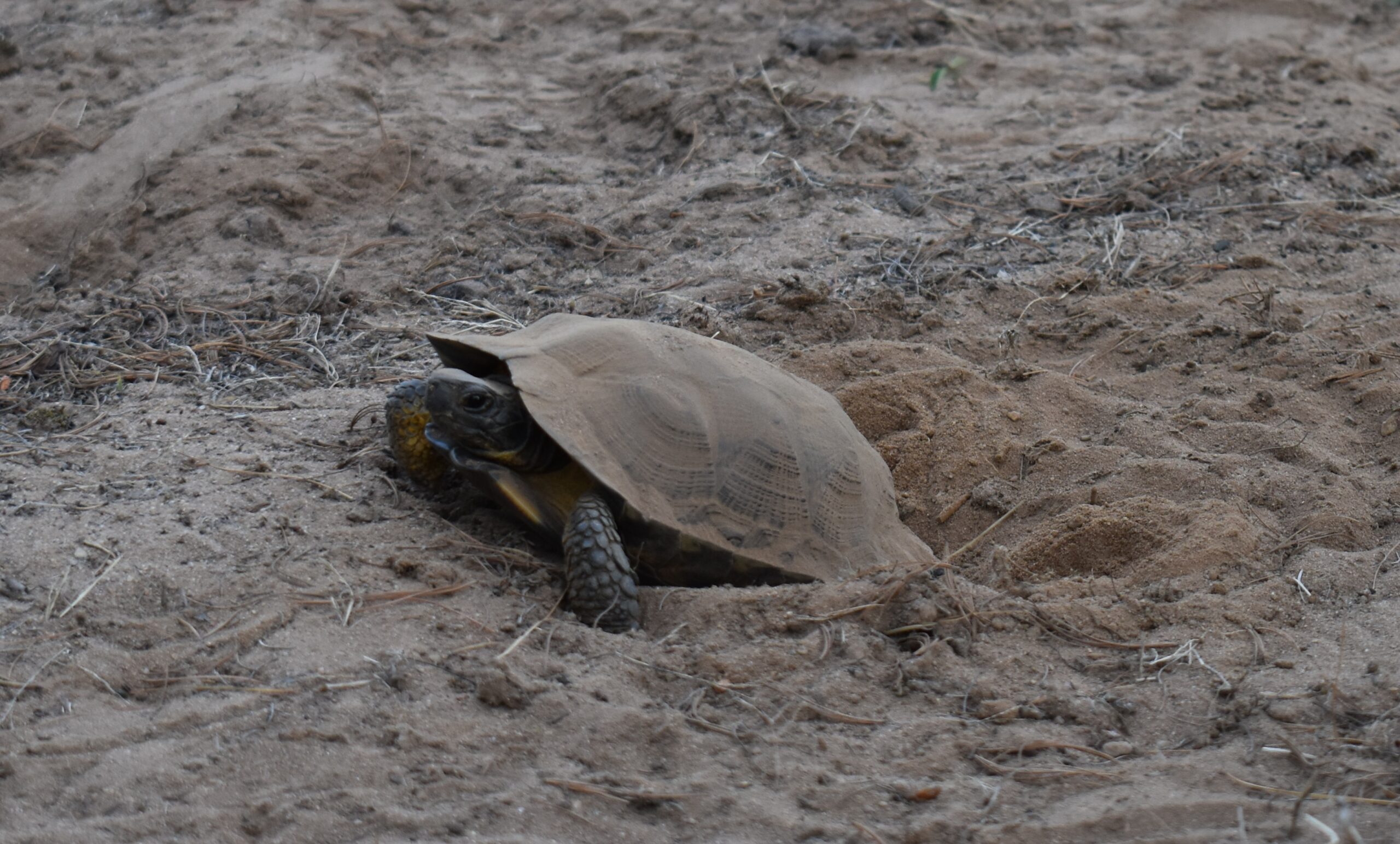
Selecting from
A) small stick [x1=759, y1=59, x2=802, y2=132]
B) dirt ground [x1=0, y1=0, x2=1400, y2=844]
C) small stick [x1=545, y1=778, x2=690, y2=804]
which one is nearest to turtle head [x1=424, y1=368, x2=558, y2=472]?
dirt ground [x1=0, y1=0, x2=1400, y2=844]

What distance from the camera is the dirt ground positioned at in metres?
2.34

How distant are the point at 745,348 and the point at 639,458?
1493mm

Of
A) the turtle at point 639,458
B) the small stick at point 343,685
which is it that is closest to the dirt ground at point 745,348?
the small stick at point 343,685

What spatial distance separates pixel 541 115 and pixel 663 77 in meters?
0.75

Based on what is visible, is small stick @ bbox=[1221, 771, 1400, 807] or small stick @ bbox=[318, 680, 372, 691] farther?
small stick @ bbox=[318, 680, 372, 691]

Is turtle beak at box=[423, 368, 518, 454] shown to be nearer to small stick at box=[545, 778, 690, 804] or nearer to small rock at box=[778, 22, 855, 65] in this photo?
small stick at box=[545, 778, 690, 804]

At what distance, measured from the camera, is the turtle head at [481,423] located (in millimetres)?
3180

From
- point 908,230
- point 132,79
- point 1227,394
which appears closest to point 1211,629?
point 1227,394

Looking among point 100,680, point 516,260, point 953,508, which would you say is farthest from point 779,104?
point 100,680

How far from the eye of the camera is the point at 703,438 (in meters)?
3.29

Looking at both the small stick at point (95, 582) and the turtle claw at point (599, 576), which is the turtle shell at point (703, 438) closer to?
the turtle claw at point (599, 576)

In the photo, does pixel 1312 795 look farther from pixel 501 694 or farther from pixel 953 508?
pixel 953 508

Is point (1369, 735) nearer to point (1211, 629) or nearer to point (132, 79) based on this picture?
point (1211, 629)

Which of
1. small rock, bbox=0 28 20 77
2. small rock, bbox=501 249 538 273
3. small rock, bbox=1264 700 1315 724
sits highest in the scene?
small rock, bbox=0 28 20 77
